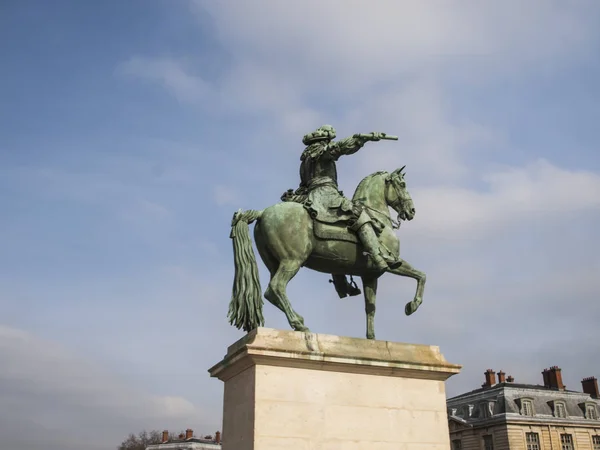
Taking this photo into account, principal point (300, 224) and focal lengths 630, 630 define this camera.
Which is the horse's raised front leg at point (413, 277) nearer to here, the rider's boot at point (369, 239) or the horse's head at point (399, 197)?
the rider's boot at point (369, 239)

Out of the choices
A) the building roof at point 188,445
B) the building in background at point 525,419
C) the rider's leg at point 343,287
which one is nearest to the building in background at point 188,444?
the building roof at point 188,445

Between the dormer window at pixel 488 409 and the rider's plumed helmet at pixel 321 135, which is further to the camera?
the dormer window at pixel 488 409

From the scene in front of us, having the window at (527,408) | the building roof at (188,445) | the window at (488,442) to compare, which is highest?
the window at (527,408)

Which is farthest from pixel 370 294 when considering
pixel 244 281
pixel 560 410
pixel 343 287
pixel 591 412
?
pixel 591 412

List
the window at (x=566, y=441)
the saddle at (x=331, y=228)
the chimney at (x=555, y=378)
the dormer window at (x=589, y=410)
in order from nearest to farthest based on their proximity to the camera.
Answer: the saddle at (x=331, y=228) < the window at (x=566, y=441) < the dormer window at (x=589, y=410) < the chimney at (x=555, y=378)

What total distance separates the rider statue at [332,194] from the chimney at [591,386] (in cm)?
5908

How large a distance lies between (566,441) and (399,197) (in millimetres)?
52092

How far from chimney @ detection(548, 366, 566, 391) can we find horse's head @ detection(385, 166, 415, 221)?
55.5m

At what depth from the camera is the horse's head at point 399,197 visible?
10.8 m

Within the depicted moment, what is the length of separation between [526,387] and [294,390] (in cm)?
5392

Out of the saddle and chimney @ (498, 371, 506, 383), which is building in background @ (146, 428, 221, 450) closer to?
chimney @ (498, 371, 506, 383)

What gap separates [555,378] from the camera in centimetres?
6003

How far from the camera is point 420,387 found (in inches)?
366

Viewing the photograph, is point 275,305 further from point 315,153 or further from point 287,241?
point 315,153
